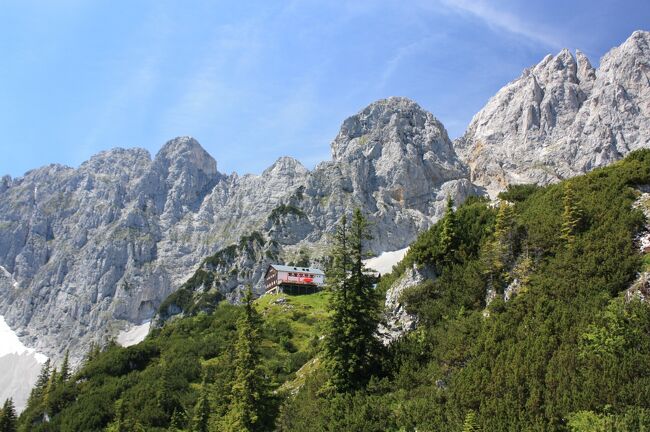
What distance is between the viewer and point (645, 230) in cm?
2836

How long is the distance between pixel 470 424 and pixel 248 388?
754 inches

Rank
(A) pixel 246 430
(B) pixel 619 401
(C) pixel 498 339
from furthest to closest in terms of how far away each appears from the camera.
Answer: (A) pixel 246 430 → (C) pixel 498 339 → (B) pixel 619 401

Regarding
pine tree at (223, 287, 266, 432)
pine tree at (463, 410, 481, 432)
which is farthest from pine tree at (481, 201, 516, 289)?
pine tree at (223, 287, 266, 432)

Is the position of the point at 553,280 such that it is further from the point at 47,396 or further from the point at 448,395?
the point at 47,396

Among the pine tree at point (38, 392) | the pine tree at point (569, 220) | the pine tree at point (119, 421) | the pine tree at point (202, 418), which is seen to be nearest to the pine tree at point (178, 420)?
the pine tree at point (119, 421)

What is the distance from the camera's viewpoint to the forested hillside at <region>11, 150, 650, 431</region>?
20906 mm

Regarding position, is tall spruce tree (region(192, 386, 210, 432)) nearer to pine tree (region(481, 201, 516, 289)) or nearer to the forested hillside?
the forested hillside

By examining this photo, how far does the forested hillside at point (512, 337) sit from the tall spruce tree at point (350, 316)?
25 centimetres

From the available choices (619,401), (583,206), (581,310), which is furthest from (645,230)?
(619,401)

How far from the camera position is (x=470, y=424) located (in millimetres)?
21656

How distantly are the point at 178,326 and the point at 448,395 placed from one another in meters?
96.0

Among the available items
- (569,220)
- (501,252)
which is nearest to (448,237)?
(501,252)

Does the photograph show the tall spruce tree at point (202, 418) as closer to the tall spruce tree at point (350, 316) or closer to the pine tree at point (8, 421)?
the tall spruce tree at point (350, 316)

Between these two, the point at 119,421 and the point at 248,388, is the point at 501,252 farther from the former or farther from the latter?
the point at 119,421
